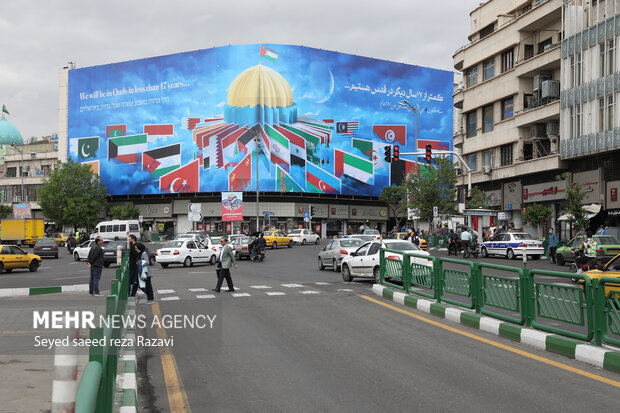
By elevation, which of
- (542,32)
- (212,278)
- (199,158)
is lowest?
(212,278)

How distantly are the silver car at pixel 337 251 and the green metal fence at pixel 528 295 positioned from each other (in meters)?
12.6

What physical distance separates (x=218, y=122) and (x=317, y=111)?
13.4 m

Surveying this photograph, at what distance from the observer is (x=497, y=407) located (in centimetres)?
628

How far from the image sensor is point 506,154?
51.2m

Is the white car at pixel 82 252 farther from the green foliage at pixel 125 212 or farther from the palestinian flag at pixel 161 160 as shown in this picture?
the green foliage at pixel 125 212

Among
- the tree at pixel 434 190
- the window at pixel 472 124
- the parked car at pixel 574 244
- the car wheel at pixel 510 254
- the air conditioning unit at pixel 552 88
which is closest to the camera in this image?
the parked car at pixel 574 244

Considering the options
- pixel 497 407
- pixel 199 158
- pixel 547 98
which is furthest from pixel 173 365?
pixel 199 158

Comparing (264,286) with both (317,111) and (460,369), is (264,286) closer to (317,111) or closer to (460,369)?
(460,369)

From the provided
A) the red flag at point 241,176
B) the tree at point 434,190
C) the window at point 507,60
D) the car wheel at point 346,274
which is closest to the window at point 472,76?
the window at point 507,60

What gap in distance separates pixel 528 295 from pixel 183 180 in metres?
78.7

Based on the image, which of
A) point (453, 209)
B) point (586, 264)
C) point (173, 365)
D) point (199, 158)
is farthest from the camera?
point (199, 158)

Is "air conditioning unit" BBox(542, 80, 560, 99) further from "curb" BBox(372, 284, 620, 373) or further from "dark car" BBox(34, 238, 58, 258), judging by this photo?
"dark car" BBox(34, 238, 58, 258)

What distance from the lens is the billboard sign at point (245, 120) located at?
8462 cm

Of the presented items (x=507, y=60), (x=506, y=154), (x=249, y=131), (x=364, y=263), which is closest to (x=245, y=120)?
(x=249, y=131)
